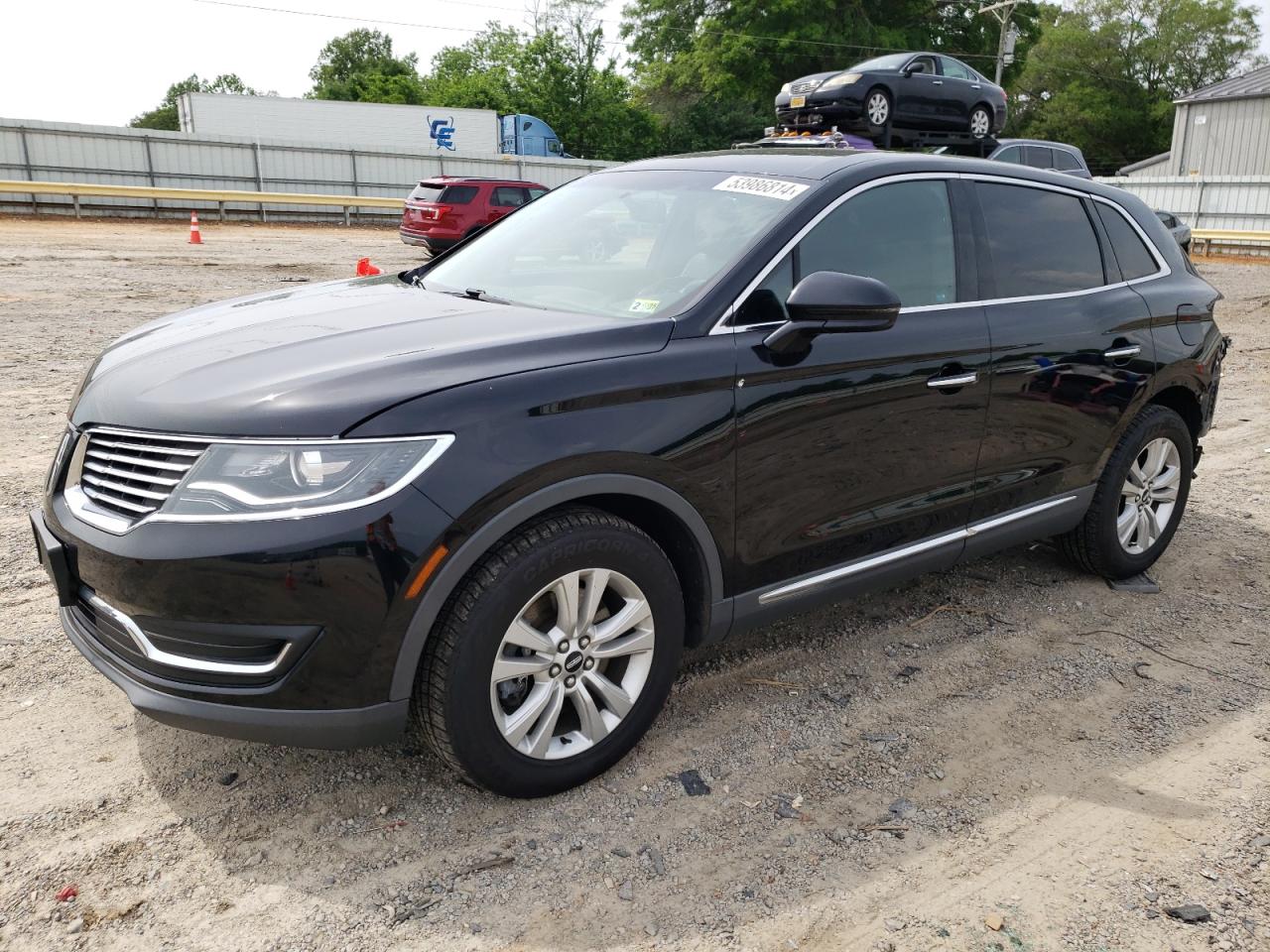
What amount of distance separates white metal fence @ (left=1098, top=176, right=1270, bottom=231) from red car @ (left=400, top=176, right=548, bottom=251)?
16.4m

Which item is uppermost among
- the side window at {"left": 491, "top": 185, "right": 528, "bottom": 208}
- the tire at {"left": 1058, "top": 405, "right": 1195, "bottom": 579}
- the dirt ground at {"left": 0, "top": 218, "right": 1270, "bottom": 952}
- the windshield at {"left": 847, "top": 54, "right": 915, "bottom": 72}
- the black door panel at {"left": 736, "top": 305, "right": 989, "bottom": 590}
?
the windshield at {"left": 847, "top": 54, "right": 915, "bottom": 72}

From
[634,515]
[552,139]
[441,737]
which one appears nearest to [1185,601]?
[634,515]

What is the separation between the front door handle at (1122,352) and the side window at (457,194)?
17.8m

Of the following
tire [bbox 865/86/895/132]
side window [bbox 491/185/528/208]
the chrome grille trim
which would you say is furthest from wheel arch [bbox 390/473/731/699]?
side window [bbox 491/185/528/208]

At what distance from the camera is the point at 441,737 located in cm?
269

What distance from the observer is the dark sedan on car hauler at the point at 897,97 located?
1574cm

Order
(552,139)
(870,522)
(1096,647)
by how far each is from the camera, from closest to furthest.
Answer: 1. (870,522)
2. (1096,647)
3. (552,139)

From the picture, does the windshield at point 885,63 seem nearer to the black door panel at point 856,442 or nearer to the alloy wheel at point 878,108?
the alloy wheel at point 878,108

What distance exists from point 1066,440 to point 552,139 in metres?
38.0

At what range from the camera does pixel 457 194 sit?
2066 cm

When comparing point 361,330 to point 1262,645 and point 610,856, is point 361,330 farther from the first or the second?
point 1262,645

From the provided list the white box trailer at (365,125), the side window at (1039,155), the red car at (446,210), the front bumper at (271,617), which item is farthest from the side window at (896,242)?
the white box trailer at (365,125)

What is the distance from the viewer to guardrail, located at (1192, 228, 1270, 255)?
2545cm

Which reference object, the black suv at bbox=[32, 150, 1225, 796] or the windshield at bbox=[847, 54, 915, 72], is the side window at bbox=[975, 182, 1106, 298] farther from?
the windshield at bbox=[847, 54, 915, 72]
